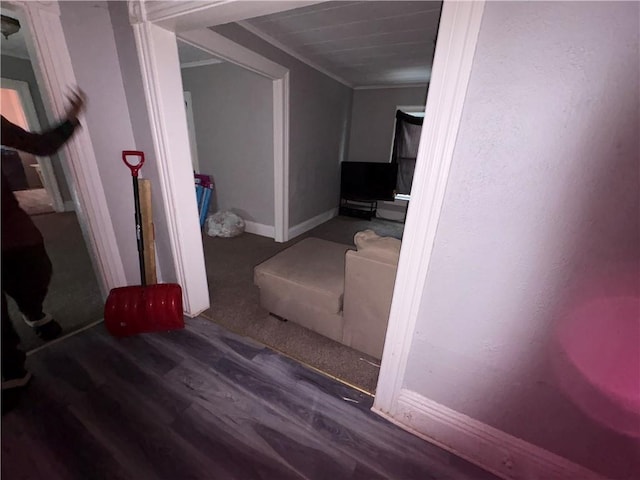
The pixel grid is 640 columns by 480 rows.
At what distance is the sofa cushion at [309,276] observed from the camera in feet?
5.24

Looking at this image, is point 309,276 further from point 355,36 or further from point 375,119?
point 375,119

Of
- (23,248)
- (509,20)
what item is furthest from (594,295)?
(23,248)

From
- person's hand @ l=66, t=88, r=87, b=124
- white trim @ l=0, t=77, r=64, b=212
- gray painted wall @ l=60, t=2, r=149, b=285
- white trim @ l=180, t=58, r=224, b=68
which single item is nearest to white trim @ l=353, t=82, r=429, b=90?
white trim @ l=180, t=58, r=224, b=68

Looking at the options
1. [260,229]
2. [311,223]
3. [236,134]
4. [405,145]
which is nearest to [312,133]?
[236,134]

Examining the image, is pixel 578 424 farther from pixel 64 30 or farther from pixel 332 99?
pixel 332 99

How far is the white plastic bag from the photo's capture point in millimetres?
3467

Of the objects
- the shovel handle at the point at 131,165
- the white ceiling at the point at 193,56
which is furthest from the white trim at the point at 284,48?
the shovel handle at the point at 131,165

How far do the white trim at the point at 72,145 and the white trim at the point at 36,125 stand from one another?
278 cm

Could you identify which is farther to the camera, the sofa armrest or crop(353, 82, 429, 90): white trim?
crop(353, 82, 429, 90): white trim

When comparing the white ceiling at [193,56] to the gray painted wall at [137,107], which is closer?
the gray painted wall at [137,107]

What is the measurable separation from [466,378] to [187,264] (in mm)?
1712

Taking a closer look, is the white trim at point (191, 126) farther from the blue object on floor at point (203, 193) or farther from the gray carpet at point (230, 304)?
the gray carpet at point (230, 304)

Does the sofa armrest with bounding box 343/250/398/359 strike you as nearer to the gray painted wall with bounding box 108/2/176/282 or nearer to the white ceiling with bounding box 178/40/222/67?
the gray painted wall with bounding box 108/2/176/282

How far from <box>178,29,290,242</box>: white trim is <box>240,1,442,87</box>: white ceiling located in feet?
0.74
